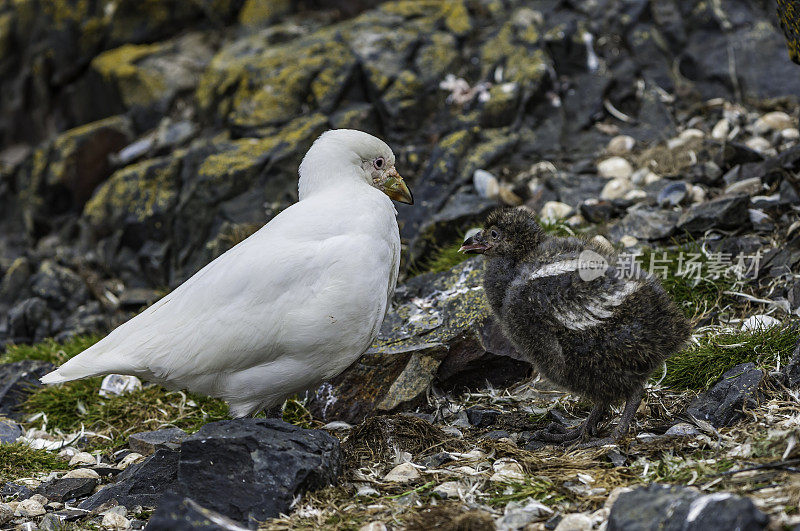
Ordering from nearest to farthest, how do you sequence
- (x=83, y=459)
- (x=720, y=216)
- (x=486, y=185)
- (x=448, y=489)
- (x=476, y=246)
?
(x=448, y=489) → (x=476, y=246) → (x=83, y=459) → (x=720, y=216) → (x=486, y=185)

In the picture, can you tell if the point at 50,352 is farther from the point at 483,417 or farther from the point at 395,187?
the point at 483,417

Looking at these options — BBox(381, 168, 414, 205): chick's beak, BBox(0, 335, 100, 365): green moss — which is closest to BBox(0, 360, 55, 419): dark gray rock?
BBox(0, 335, 100, 365): green moss

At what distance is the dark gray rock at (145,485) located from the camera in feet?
14.2

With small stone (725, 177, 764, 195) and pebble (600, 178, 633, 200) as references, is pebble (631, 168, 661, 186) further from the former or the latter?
small stone (725, 177, 764, 195)

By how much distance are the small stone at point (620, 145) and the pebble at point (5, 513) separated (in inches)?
227

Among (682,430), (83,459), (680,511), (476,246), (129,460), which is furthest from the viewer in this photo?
(83,459)

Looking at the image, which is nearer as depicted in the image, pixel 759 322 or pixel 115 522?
pixel 115 522

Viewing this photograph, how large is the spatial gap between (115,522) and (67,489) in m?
0.82

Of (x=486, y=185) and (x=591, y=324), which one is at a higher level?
(x=591, y=324)

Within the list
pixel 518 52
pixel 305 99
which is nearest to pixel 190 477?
pixel 305 99

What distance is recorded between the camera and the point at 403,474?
13.5ft

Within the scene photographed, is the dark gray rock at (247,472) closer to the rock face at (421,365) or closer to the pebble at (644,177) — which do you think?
the rock face at (421,365)

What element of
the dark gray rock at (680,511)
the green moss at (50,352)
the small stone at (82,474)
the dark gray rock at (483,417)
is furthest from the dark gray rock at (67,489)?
the dark gray rock at (680,511)

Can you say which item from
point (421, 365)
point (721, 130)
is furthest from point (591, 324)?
point (721, 130)
